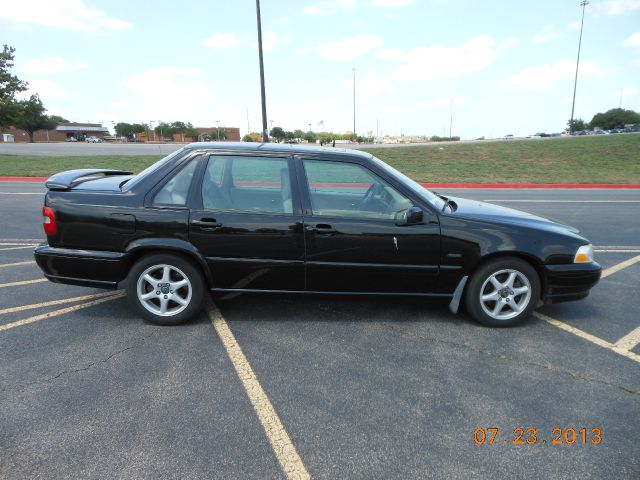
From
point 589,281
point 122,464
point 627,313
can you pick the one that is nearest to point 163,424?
point 122,464

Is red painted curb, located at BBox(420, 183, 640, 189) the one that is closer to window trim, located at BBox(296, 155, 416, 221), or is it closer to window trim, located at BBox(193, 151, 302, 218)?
window trim, located at BBox(296, 155, 416, 221)

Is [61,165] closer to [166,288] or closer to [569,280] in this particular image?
[166,288]

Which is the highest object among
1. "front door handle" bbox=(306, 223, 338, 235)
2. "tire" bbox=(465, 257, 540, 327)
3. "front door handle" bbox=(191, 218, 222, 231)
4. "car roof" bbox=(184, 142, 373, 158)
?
"car roof" bbox=(184, 142, 373, 158)

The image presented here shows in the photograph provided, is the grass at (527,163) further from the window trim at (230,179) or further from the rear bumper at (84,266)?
the rear bumper at (84,266)

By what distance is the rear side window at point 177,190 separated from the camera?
357 centimetres

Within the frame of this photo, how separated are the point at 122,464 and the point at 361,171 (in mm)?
2696

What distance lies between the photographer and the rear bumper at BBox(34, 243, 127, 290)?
357 centimetres

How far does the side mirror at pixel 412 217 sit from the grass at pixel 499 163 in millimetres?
13273

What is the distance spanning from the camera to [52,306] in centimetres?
405

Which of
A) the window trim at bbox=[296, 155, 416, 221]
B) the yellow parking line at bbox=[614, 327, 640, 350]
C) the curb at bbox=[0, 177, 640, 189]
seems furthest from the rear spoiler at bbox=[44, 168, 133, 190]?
the curb at bbox=[0, 177, 640, 189]

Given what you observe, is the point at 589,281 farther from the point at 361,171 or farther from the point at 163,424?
the point at 163,424

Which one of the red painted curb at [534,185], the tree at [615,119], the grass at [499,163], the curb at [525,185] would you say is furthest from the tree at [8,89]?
the tree at [615,119]
